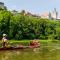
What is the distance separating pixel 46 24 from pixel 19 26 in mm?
15507

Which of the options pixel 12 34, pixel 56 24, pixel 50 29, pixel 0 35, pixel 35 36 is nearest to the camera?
pixel 0 35

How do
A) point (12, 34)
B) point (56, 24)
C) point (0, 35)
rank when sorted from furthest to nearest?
point (56, 24), point (12, 34), point (0, 35)

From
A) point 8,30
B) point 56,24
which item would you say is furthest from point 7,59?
point 56,24

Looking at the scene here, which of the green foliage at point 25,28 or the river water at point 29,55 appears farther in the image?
the green foliage at point 25,28

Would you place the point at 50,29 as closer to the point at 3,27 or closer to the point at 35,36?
the point at 35,36

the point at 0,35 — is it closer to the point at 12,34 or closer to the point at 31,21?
the point at 12,34

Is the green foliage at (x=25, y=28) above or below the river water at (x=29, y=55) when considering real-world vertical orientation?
below

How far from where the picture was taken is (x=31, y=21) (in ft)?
330

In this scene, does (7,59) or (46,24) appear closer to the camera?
(7,59)

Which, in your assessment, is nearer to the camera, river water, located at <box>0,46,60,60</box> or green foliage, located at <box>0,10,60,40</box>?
river water, located at <box>0,46,60,60</box>

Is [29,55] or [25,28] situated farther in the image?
[25,28]

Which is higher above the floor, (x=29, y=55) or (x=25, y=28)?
(x=29, y=55)

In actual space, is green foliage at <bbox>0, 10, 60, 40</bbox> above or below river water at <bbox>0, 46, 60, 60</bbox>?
below

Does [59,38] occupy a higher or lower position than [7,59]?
lower
